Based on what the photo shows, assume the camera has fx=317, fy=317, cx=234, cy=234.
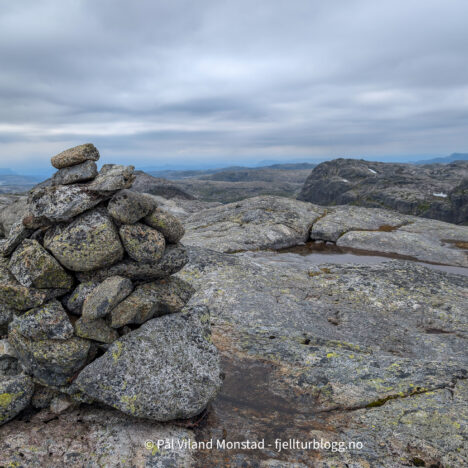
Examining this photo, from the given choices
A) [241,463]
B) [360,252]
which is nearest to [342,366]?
[241,463]

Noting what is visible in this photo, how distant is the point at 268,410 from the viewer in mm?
11461

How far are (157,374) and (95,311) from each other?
2.98 m

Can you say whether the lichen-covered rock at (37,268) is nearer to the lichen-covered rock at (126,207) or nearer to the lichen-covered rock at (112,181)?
the lichen-covered rock at (126,207)

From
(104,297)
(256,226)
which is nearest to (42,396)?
(104,297)

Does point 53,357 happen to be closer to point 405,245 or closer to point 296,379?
point 296,379

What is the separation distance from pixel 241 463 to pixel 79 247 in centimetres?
861

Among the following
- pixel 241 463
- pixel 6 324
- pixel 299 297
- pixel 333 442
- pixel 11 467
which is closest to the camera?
pixel 11 467

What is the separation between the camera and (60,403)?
35.6 ft

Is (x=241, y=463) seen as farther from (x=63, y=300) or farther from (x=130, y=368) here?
(x=63, y=300)

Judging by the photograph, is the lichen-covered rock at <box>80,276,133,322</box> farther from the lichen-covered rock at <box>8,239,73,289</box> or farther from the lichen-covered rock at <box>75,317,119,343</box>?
the lichen-covered rock at <box>8,239,73,289</box>

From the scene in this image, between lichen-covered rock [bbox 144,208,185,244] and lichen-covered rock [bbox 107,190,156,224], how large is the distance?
518mm

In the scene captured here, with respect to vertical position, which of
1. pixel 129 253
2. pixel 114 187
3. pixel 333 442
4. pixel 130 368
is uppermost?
pixel 114 187

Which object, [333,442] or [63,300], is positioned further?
[63,300]

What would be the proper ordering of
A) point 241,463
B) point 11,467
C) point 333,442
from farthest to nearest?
1. point 333,442
2. point 241,463
3. point 11,467
